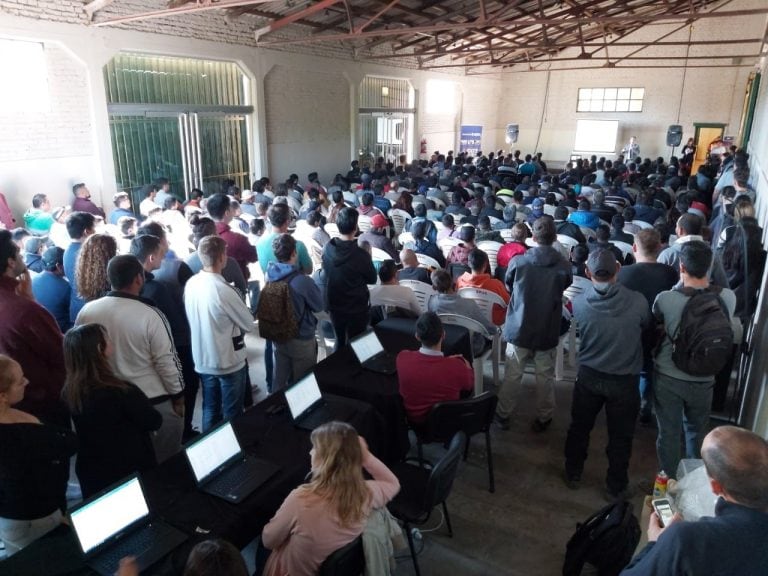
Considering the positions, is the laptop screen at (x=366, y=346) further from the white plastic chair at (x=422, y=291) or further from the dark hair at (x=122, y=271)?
the dark hair at (x=122, y=271)

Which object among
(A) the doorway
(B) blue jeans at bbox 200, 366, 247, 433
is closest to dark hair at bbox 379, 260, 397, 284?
(B) blue jeans at bbox 200, 366, 247, 433

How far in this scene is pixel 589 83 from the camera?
21062 mm

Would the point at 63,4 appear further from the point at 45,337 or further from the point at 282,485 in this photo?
the point at 282,485

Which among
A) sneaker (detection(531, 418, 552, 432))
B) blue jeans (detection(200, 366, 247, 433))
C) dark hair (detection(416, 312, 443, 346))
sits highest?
dark hair (detection(416, 312, 443, 346))

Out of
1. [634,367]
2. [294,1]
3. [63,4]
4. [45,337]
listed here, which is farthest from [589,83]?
[45,337]

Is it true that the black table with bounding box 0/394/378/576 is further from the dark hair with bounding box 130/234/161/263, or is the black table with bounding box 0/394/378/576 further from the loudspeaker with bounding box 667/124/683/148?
the loudspeaker with bounding box 667/124/683/148

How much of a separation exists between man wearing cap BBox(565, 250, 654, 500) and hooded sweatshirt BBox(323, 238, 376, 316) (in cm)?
172

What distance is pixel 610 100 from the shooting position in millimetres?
20906

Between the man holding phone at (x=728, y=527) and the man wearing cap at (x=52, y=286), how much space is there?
386 cm

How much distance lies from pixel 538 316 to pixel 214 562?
2858 millimetres

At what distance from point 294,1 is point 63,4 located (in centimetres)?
447

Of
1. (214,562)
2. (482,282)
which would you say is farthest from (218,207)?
(214,562)

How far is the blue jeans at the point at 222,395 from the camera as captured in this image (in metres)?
3.66

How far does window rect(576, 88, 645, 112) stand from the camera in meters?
20.3
